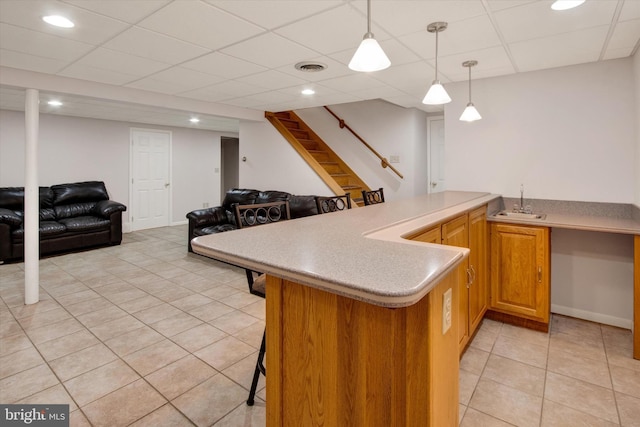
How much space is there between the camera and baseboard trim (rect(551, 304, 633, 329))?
9.39 feet

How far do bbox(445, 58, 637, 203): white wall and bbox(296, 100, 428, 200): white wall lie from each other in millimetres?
1782

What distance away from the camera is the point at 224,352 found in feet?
8.14

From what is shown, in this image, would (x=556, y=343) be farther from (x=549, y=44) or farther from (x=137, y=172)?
(x=137, y=172)

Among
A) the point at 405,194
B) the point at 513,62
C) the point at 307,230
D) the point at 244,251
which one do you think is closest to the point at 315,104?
the point at 405,194

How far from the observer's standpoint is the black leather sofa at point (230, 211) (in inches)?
195

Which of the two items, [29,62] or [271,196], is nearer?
[29,62]

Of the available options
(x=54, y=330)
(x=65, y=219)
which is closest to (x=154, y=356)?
(x=54, y=330)

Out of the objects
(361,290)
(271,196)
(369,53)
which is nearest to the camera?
(361,290)

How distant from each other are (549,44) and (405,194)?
129 inches

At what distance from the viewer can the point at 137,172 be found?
7.21 metres

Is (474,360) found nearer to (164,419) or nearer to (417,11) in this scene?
(164,419)

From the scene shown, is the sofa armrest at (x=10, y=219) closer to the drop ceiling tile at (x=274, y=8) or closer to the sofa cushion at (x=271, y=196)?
the sofa cushion at (x=271, y=196)

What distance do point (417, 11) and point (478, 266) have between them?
6.16 feet

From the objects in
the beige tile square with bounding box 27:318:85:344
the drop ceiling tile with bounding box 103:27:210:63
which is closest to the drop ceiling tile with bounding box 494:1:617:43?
the drop ceiling tile with bounding box 103:27:210:63
